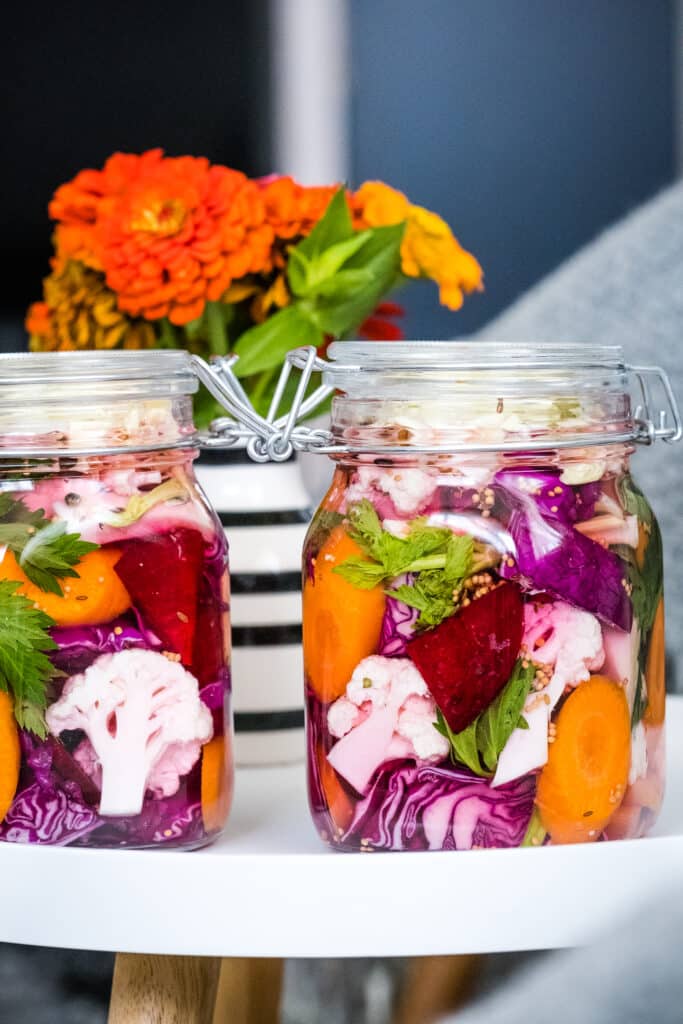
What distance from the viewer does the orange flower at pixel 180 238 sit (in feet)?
2.52

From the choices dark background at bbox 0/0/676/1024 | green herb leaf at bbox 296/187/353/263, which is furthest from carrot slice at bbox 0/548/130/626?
dark background at bbox 0/0/676/1024

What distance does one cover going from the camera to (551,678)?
55 centimetres

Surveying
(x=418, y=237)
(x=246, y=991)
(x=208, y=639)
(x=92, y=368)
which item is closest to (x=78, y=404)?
(x=92, y=368)

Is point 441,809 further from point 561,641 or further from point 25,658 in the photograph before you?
point 25,658

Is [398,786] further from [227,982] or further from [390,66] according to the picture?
[390,66]

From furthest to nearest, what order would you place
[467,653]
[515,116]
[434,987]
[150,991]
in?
1. [515,116]
2. [434,987]
3. [150,991]
4. [467,653]

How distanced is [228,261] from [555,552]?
0.32 m

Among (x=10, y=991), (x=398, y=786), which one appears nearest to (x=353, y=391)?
(x=398, y=786)

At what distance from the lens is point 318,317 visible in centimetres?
81

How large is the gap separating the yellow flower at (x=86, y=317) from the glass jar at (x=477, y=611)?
26 centimetres

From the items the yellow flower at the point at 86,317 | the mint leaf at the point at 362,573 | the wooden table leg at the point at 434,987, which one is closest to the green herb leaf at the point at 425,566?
the mint leaf at the point at 362,573

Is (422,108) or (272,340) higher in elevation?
(422,108)

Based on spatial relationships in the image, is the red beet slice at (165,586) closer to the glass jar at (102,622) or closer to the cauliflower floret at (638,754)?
the glass jar at (102,622)

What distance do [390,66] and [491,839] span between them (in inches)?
48.3
